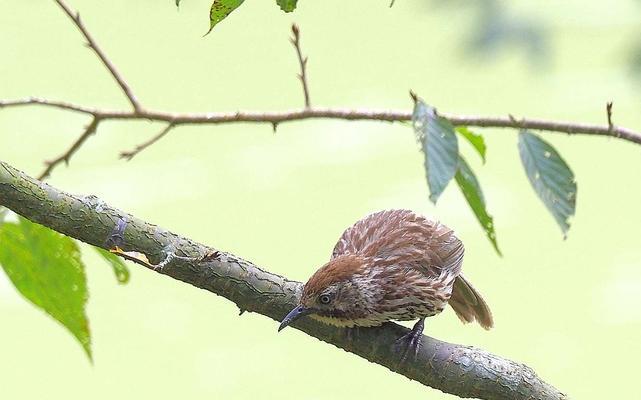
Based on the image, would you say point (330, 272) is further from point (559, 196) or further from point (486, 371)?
point (559, 196)

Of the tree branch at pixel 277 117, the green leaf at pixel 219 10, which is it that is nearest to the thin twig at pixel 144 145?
the tree branch at pixel 277 117

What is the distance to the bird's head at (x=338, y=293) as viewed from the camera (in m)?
2.61

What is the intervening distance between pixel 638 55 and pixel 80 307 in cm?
1031

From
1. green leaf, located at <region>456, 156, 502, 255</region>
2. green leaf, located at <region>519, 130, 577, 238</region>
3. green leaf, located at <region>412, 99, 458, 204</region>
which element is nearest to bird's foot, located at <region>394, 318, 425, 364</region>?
green leaf, located at <region>456, 156, 502, 255</region>

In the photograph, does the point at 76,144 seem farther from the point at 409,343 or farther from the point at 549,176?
the point at 549,176

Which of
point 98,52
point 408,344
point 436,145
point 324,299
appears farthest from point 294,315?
point 98,52

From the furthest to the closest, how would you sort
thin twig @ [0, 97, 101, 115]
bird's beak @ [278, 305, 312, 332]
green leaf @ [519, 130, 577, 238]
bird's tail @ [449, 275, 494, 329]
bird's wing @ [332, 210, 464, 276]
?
1. bird's tail @ [449, 275, 494, 329]
2. bird's wing @ [332, 210, 464, 276]
3. thin twig @ [0, 97, 101, 115]
4. bird's beak @ [278, 305, 312, 332]
5. green leaf @ [519, 130, 577, 238]

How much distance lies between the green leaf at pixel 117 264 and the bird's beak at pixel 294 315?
0.37 m

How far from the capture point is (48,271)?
7.82ft

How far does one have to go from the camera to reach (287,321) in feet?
8.26

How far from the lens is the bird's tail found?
11.2 feet

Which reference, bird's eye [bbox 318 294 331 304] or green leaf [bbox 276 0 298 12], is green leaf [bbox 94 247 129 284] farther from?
green leaf [bbox 276 0 298 12]

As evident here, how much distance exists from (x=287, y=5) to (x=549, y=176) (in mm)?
802

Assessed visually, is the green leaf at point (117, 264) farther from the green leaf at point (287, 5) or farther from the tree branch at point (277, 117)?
the green leaf at point (287, 5)
